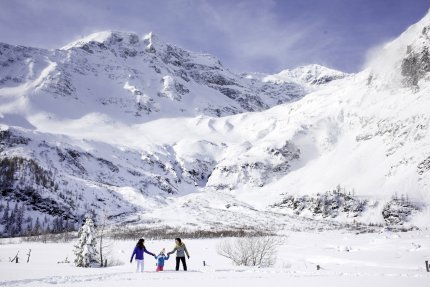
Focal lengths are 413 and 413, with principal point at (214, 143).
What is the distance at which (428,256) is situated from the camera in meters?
54.3

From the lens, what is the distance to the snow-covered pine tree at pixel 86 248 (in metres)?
42.9

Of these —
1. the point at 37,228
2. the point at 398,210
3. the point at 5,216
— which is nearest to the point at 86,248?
the point at 37,228

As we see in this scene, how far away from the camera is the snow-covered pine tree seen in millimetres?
42938

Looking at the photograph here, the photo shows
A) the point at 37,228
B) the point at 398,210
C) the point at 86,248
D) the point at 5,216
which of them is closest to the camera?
the point at 86,248

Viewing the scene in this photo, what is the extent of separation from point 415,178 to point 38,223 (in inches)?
5764

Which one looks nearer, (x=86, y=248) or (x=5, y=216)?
(x=86, y=248)

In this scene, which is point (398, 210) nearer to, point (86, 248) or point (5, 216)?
point (86, 248)

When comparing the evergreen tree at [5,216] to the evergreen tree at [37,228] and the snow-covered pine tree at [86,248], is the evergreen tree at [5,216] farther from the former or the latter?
the snow-covered pine tree at [86,248]

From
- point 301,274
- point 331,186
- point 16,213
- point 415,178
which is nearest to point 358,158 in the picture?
point 331,186

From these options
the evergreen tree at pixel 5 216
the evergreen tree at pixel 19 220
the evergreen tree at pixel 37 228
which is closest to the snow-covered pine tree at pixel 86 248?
the evergreen tree at pixel 37 228

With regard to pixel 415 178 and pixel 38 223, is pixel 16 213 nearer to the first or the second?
pixel 38 223

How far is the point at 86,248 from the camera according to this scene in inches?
1703

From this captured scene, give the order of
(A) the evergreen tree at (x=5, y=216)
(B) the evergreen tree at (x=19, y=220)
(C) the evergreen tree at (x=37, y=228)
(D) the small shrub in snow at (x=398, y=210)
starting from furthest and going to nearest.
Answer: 1. (D) the small shrub in snow at (x=398, y=210)
2. (A) the evergreen tree at (x=5, y=216)
3. (B) the evergreen tree at (x=19, y=220)
4. (C) the evergreen tree at (x=37, y=228)

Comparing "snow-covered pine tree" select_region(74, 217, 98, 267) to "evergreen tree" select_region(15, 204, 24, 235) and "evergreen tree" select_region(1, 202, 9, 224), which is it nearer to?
"evergreen tree" select_region(15, 204, 24, 235)
